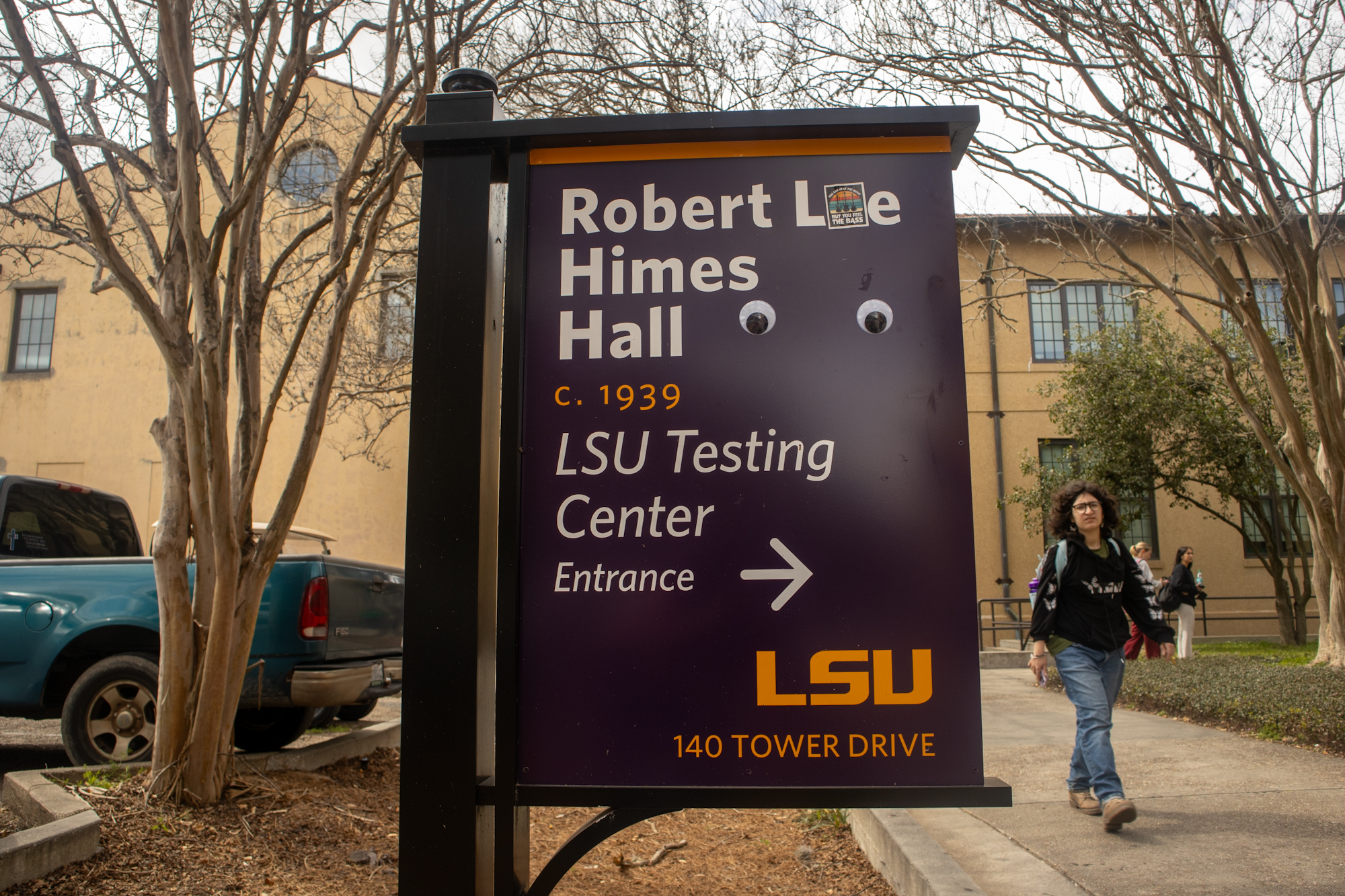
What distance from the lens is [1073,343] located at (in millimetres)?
19766

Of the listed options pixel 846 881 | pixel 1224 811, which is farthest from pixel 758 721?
pixel 1224 811

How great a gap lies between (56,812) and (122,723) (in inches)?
63.4

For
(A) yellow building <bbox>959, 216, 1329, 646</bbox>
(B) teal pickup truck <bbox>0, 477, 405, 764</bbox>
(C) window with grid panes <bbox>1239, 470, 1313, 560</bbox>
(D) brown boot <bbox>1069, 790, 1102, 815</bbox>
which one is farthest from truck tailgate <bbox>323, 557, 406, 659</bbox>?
(C) window with grid panes <bbox>1239, 470, 1313, 560</bbox>

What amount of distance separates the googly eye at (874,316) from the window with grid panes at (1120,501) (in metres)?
17.4

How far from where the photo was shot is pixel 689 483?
2297mm

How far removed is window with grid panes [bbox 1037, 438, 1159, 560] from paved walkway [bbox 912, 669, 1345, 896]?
38.9ft

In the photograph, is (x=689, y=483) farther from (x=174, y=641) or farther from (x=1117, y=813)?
(x=1117, y=813)

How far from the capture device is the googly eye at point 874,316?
2.32m

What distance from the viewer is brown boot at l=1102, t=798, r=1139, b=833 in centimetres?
440

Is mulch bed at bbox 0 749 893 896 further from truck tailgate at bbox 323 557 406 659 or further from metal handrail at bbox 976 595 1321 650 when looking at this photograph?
metal handrail at bbox 976 595 1321 650

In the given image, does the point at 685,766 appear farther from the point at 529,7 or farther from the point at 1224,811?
the point at 529,7

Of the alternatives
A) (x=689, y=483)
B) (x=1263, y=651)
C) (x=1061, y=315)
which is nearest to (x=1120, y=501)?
(x=1263, y=651)

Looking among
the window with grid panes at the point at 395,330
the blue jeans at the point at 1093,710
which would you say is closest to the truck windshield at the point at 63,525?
the blue jeans at the point at 1093,710

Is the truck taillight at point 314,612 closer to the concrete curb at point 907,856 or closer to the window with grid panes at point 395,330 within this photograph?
the concrete curb at point 907,856
